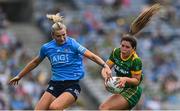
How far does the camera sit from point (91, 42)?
2058 centimetres

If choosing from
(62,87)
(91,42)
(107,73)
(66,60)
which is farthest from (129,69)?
(91,42)

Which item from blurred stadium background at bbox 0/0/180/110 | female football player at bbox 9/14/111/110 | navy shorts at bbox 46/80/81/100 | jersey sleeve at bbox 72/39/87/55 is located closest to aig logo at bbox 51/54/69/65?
female football player at bbox 9/14/111/110

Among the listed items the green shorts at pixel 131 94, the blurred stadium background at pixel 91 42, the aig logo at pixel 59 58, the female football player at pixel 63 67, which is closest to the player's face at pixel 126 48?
the female football player at pixel 63 67

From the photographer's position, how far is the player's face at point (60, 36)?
10.6 meters

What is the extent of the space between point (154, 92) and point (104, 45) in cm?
233

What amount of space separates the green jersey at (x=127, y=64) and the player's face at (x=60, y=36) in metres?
0.84

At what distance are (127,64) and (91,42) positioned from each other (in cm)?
992

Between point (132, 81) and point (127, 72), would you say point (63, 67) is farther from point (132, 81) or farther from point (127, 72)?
point (132, 81)

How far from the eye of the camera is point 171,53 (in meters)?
21.7

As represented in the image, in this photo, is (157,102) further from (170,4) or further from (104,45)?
(170,4)

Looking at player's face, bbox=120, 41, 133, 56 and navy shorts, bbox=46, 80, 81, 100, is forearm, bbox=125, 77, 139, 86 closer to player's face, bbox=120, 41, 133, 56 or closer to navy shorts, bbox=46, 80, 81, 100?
player's face, bbox=120, 41, 133, 56

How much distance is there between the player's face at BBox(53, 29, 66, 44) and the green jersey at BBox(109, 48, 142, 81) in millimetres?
839

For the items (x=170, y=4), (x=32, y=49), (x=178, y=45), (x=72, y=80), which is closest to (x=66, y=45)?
(x=72, y=80)

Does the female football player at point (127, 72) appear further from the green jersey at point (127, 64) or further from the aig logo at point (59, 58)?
the aig logo at point (59, 58)
